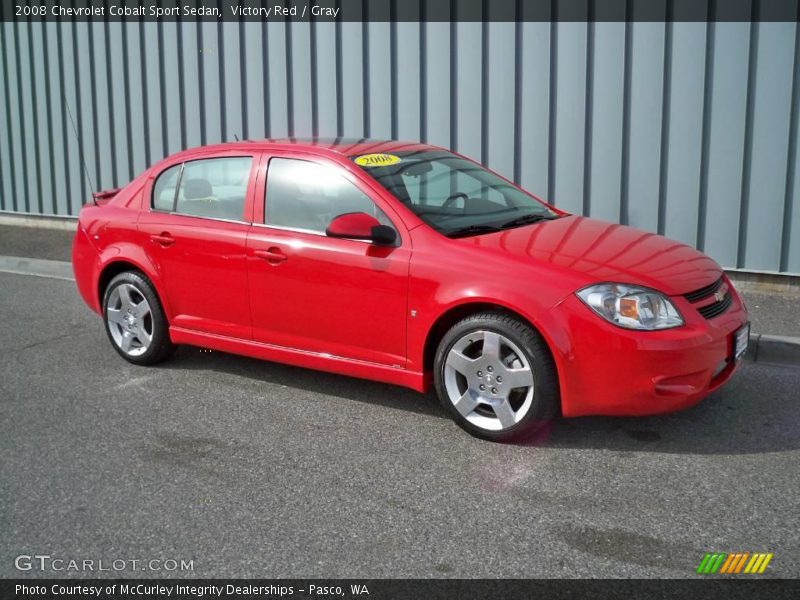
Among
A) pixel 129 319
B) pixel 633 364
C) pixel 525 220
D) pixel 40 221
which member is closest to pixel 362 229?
pixel 525 220

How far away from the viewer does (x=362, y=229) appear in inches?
196

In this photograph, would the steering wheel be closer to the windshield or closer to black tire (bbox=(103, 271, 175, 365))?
the windshield

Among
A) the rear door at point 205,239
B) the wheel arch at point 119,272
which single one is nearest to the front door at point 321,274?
the rear door at point 205,239

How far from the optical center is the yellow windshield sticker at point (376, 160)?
5.41m

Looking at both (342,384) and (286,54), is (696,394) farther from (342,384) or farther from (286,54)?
(286,54)

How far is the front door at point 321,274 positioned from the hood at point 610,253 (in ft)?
1.80

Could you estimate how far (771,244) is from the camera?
25.5 ft

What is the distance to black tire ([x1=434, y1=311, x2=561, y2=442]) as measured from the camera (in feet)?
14.8

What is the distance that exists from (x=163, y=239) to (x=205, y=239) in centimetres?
39

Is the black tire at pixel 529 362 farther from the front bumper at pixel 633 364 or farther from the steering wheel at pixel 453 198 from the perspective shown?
the steering wheel at pixel 453 198

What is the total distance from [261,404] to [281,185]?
4.34 ft

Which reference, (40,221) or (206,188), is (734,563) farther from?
(40,221)

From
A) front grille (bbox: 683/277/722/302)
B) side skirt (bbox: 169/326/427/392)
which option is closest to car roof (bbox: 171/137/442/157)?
side skirt (bbox: 169/326/427/392)

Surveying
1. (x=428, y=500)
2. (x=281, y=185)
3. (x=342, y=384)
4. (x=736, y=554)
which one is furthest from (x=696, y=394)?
(x=281, y=185)
